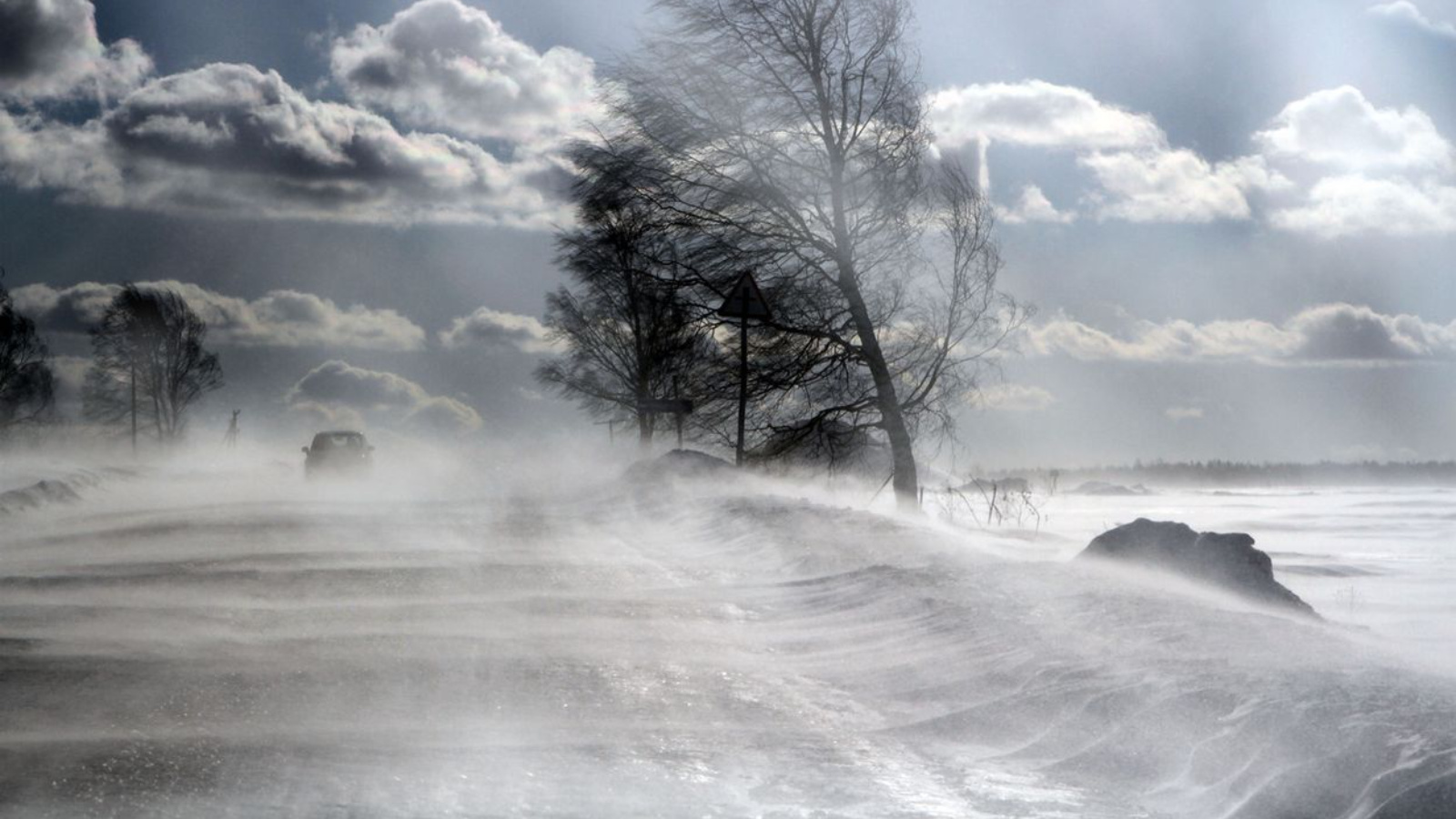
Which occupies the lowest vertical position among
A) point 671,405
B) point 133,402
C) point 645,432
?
point 645,432

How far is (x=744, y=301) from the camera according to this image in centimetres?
1759

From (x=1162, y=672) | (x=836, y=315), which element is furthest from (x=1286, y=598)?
(x=836, y=315)

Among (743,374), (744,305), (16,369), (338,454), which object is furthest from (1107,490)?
(16,369)

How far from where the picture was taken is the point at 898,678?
21.5 feet

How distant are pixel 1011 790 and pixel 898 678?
1.95 metres

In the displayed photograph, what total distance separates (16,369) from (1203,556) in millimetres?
50695

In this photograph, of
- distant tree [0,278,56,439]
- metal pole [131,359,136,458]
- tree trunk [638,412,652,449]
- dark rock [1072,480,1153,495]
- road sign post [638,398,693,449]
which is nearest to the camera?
road sign post [638,398,693,449]

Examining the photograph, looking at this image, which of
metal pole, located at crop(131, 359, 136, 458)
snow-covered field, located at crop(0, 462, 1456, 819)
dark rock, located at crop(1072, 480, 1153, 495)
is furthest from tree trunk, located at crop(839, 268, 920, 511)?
metal pole, located at crop(131, 359, 136, 458)

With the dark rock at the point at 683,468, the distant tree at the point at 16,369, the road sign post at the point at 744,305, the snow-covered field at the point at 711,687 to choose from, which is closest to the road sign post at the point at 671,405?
the dark rock at the point at 683,468

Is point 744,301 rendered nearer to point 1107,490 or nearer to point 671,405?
point 671,405

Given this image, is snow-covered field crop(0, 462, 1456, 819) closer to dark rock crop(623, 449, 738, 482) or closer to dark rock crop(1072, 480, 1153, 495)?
dark rock crop(623, 449, 738, 482)

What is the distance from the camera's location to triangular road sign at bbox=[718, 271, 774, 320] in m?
17.5

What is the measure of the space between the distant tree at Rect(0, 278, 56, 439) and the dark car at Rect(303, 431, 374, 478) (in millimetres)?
22978

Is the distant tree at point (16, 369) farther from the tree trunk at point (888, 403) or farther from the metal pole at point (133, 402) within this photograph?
the tree trunk at point (888, 403)
